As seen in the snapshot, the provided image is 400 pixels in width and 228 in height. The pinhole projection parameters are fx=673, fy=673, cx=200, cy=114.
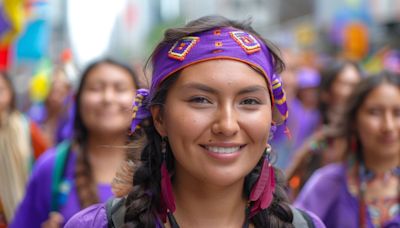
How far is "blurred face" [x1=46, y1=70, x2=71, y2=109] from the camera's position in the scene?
28.5 ft

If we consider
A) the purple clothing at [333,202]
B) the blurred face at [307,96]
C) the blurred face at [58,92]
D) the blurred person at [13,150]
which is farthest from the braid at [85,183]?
the blurred face at [307,96]

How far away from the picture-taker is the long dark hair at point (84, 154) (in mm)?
4043

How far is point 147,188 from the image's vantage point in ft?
8.45

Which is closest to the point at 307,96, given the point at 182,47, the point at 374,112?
the point at 374,112

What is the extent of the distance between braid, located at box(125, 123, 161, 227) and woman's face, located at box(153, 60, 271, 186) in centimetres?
21

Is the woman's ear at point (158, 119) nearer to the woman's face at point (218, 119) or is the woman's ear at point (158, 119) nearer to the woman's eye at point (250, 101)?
the woman's face at point (218, 119)

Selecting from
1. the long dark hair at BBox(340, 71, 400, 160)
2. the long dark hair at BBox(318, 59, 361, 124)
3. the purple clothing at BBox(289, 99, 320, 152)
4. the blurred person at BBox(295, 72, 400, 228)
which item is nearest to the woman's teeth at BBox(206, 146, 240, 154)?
the blurred person at BBox(295, 72, 400, 228)

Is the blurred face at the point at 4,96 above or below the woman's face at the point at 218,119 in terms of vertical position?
below

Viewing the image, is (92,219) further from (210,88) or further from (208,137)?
(210,88)

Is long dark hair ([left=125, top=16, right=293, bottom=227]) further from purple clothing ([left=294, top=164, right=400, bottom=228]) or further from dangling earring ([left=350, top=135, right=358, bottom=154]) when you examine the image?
dangling earring ([left=350, top=135, right=358, bottom=154])

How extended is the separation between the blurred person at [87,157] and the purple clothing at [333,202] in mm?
1156

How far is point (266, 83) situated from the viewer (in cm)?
246

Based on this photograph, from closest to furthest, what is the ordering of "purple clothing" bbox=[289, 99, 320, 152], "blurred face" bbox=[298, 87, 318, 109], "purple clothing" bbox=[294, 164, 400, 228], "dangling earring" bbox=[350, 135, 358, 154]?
1. "purple clothing" bbox=[294, 164, 400, 228]
2. "dangling earring" bbox=[350, 135, 358, 154]
3. "purple clothing" bbox=[289, 99, 320, 152]
4. "blurred face" bbox=[298, 87, 318, 109]

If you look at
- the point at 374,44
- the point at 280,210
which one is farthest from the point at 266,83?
the point at 374,44
